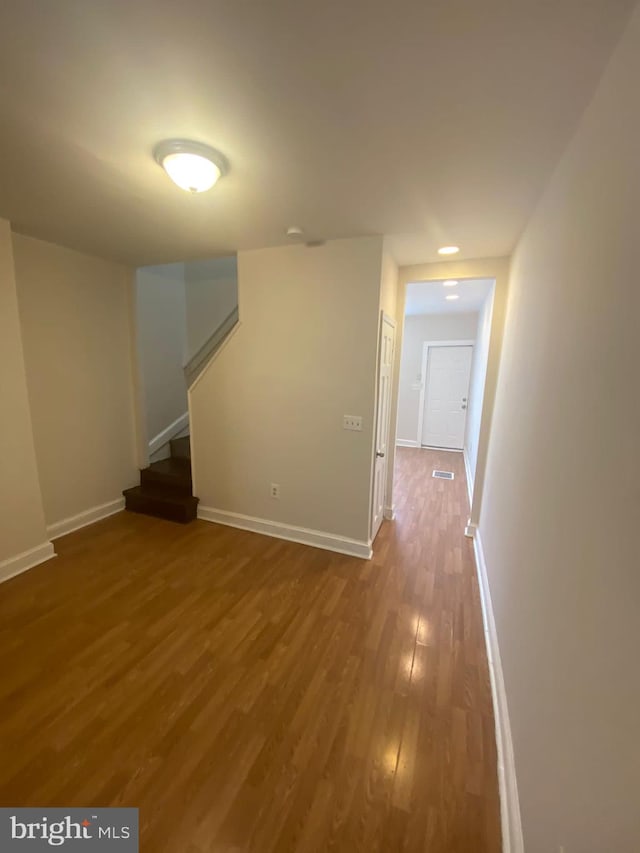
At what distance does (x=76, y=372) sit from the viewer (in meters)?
3.10

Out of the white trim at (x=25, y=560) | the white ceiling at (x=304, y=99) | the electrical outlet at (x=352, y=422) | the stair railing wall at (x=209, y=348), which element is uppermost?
the white ceiling at (x=304, y=99)

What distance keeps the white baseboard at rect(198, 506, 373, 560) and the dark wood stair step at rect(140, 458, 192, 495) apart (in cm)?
32

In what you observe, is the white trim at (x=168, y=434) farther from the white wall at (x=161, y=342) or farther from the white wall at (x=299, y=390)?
the white wall at (x=299, y=390)

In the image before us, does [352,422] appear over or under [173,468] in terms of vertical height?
over

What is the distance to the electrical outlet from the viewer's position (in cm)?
264

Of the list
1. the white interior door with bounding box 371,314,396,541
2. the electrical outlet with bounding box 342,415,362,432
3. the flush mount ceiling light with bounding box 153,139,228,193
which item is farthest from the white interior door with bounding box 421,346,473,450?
the flush mount ceiling light with bounding box 153,139,228,193

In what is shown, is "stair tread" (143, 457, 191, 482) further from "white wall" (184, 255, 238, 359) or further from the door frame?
the door frame

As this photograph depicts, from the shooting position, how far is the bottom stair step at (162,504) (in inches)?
131

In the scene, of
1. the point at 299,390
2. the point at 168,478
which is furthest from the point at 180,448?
the point at 299,390

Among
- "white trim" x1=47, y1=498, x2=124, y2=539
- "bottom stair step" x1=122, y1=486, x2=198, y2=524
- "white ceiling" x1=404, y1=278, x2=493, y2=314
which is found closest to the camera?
"white trim" x1=47, y1=498, x2=124, y2=539

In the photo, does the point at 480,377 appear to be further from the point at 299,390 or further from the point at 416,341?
the point at 299,390

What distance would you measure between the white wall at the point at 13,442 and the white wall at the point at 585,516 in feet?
10.6

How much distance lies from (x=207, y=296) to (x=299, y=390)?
2415 millimetres

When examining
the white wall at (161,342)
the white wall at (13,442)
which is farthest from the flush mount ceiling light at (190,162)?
the white wall at (161,342)
